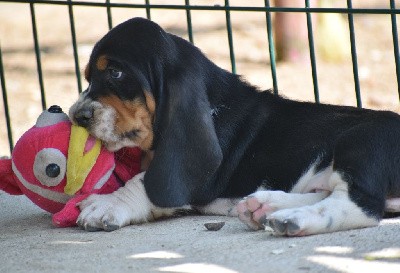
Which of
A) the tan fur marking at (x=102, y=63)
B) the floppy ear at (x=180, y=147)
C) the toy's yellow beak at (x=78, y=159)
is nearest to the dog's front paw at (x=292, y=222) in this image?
the floppy ear at (x=180, y=147)

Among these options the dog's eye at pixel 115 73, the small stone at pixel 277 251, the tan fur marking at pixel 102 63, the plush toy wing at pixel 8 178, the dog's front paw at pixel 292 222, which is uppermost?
the tan fur marking at pixel 102 63

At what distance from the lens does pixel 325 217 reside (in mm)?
4672

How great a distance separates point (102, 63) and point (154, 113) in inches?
15.3

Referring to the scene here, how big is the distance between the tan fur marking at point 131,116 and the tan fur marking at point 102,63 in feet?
0.57

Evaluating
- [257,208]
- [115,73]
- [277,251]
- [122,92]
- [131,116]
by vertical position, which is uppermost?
[115,73]

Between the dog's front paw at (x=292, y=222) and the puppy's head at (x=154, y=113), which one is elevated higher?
the puppy's head at (x=154, y=113)

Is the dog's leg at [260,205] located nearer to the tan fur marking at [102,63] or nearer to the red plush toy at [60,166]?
the red plush toy at [60,166]

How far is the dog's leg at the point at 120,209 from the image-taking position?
5.11 metres

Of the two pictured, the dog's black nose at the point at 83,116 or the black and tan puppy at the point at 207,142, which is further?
the dog's black nose at the point at 83,116

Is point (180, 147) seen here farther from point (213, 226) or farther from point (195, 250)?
point (195, 250)

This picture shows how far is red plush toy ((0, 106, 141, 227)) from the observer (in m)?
5.12

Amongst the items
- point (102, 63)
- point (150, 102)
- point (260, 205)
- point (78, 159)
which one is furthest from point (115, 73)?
point (260, 205)

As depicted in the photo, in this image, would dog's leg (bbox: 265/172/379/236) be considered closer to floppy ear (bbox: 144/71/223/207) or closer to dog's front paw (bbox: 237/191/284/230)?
dog's front paw (bbox: 237/191/284/230)

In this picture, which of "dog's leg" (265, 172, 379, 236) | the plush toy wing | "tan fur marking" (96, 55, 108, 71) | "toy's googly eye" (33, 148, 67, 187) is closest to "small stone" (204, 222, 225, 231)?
"dog's leg" (265, 172, 379, 236)
